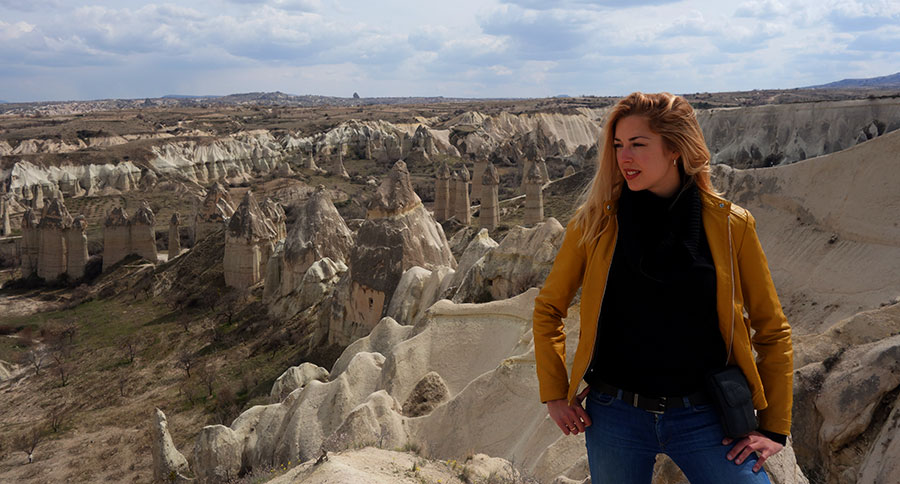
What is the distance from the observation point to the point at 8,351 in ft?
66.0

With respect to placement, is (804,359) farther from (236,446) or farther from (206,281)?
(206,281)

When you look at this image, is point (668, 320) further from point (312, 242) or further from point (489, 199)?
point (489, 199)

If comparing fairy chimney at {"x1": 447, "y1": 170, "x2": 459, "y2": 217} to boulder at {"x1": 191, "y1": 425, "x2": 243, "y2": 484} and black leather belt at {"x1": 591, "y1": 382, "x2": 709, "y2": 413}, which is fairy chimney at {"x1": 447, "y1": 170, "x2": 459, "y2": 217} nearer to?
boulder at {"x1": 191, "y1": 425, "x2": 243, "y2": 484}

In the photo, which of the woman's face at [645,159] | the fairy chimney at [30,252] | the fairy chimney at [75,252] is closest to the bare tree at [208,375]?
the woman's face at [645,159]

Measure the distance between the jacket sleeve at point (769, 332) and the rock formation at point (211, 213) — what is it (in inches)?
1236

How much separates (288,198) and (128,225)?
52.2 feet

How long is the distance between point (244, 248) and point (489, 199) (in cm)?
1401

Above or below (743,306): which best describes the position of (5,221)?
below

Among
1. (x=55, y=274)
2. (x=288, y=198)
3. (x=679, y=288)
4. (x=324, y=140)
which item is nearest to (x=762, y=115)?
(x=288, y=198)

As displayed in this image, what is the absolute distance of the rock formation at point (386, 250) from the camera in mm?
15375

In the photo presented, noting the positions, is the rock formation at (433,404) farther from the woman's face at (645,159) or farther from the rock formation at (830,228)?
the rock formation at (830,228)

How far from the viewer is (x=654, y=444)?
2.26 meters

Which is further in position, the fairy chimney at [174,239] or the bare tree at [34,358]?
the fairy chimney at [174,239]

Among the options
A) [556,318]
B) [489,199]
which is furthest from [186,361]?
[489,199]
